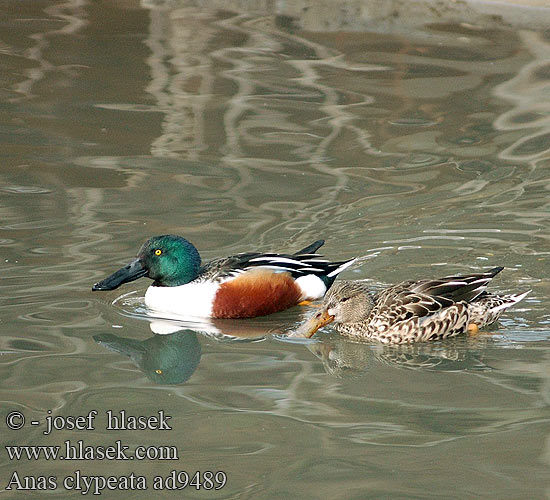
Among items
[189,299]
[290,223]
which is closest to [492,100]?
[290,223]

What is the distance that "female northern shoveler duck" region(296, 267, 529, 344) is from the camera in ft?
24.0

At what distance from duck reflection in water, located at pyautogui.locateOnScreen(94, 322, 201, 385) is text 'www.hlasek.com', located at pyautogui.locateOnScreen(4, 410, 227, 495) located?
687 millimetres

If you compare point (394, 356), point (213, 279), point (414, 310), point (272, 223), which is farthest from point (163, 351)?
point (272, 223)

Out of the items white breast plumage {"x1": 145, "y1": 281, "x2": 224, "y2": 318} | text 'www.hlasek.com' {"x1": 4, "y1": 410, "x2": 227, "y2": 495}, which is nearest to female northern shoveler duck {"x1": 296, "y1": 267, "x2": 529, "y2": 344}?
white breast plumage {"x1": 145, "y1": 281, "x2": 224, "y2": 318}

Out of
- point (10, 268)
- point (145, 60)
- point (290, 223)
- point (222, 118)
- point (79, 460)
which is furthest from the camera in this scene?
point (145, 60)

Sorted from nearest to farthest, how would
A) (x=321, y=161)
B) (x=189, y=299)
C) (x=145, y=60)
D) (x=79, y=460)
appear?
(x=79, y=460)
(x=189, y=299)
(x=321, y=161)
(x=145, y=60)

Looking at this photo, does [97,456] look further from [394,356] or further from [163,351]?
[394,356]

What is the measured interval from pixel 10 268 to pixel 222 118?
171 inches

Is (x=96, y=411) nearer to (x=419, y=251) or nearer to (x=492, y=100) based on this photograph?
(x=419, y=251)

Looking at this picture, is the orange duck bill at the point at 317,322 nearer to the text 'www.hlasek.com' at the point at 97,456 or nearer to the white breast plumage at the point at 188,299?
the white breast plumage at the point at 188,299

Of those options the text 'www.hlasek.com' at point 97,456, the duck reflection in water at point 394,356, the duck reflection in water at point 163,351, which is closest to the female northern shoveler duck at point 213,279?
the duck reflection in water at point 163,351

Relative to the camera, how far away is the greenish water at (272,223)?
18.5ft

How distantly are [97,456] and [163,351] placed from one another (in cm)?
170

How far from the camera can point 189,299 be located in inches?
313
